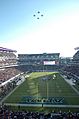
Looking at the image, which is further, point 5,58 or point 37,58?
point 37,58

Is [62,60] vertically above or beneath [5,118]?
above

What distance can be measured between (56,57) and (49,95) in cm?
7380

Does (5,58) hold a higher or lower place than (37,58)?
lower

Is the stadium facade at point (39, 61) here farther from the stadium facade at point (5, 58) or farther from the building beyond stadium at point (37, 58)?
the stadium facade at point (5, 58)

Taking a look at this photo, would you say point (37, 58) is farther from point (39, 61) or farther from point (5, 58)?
point (5, 58)

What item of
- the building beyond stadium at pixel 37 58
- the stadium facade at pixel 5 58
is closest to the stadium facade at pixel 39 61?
the building beyond stadium at pixel 37 58

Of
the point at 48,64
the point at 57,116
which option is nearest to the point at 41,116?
the point at 57,116

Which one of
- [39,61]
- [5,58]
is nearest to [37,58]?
[39,61]

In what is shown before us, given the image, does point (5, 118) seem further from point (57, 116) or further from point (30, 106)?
point (30, 106)

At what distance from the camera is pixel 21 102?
3334 centimetres

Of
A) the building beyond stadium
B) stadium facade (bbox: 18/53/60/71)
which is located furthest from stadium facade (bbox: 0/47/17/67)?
stadium facade (bbox: 18/53/60/71)

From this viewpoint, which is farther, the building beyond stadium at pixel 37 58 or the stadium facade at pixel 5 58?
the building beyond stadium at pixel 37 58

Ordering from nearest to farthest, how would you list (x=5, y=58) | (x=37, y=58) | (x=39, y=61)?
(x=5, y=58) → (x=39, y=61) → (x=37, y=58)

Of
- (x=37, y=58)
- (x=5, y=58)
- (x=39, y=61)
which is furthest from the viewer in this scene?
(x=37, y=58)
